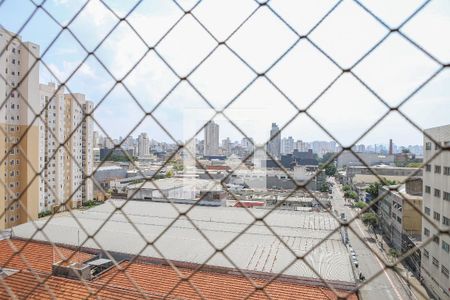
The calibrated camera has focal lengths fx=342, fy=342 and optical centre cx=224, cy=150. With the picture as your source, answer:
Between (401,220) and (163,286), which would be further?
(401,220)

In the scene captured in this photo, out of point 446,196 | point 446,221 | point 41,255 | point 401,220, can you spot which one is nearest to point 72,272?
point 41,255

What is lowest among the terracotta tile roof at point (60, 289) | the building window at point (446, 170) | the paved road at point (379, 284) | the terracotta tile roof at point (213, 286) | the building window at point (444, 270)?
the paved road at point (379, 284)

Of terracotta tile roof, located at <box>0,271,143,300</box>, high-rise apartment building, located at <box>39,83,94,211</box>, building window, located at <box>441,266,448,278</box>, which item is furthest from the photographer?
high-rise apartment building, located at <box>39,83,94,211</box>

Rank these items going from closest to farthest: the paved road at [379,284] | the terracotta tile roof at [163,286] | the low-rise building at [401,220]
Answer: the terracotta tile roof at [163,286] → the paved road at [379,284] → the low-rise building at [401,220]

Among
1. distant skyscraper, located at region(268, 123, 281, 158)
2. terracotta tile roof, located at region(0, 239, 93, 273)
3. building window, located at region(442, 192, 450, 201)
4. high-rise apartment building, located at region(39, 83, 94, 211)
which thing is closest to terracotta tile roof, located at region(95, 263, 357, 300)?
distant skyscraper, located at region(268, 123, 281, 158)

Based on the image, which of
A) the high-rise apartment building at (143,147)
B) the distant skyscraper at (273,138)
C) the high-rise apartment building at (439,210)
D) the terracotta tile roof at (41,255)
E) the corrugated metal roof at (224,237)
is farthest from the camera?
the high-rise apartment building at (143,147)

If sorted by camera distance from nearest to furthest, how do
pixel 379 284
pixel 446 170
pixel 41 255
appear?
pixel 41 255
pixel 446 170
pixel 379 284

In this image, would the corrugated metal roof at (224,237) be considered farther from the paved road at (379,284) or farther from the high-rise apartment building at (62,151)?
the high-rise apartment building at (62,151)

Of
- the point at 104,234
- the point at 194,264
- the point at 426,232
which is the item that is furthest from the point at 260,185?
the point at 194,264

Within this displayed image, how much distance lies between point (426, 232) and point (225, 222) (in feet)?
8.25

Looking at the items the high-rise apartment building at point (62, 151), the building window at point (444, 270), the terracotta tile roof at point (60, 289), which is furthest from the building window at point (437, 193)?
the high-rise apartment building at point (62, 151)

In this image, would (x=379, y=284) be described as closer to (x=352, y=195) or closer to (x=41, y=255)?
(x=41, y=255)

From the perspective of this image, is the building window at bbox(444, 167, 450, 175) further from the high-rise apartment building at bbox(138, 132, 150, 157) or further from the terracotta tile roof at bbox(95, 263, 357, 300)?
the high-rise apartment building at bbox(138, 132, 150, 157)

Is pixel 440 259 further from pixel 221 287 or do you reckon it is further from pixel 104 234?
pixel 104 234
